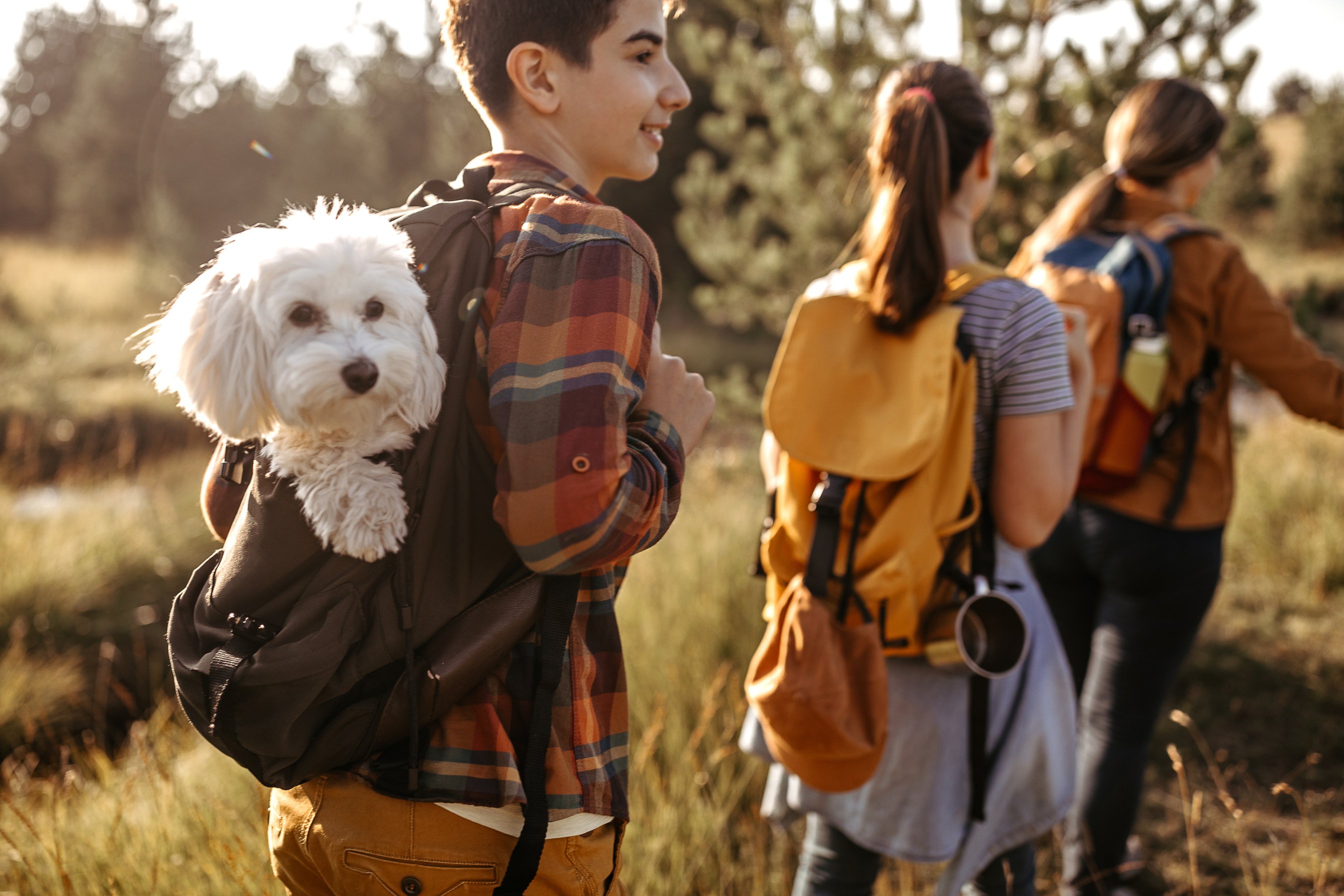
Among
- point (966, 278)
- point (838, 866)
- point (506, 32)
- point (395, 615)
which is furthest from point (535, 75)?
point (838, 866)

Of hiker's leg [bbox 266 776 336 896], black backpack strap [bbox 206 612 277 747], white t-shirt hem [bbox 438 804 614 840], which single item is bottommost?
hiker's leg [bbox 266 776 336 896]

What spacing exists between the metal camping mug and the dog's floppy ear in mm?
1327

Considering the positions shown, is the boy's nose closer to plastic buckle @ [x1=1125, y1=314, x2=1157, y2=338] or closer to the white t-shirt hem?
the white t-shirt hem

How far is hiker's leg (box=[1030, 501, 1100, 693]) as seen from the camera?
2.53 m

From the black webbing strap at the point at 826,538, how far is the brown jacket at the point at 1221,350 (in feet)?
3.48

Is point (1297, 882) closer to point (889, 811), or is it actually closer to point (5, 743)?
point (889, 811)

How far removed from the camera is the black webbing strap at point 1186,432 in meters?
2.28

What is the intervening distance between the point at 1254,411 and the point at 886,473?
1229 centimetres

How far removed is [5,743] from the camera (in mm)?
3463

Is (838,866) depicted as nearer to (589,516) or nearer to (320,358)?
(589,516)

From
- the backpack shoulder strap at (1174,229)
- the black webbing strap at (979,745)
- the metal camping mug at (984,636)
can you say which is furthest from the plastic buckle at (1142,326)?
the black webbing strap at (979,745)

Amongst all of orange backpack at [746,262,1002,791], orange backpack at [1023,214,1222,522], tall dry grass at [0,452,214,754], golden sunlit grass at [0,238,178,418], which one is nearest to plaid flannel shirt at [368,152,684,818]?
orange backpack at [746,262,1002,791]

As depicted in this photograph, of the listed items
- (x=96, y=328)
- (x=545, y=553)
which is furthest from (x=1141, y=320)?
(x=96, y=328)

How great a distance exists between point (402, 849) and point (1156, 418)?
216cm
